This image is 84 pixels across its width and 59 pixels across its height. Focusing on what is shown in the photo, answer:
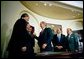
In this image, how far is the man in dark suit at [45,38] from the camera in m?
2.50

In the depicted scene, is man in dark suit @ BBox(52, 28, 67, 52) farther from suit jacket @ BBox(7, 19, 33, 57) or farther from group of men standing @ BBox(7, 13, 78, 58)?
suit jacket @ BBox(7, 19, 33, 57)

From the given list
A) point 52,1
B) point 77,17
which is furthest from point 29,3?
point 77,17

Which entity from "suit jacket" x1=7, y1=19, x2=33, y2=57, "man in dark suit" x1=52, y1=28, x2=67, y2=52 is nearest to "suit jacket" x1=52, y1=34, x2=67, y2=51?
"man in dark suit" x1=52, y1=28, x2=67, y2=52

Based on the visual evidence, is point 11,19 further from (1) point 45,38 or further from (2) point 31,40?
(1) point 45,38

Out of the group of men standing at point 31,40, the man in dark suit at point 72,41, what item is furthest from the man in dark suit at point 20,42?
the man in dark suit at point 72,41

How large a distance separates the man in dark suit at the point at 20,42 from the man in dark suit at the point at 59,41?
37cm

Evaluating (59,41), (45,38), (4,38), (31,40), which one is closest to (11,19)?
(4,38)

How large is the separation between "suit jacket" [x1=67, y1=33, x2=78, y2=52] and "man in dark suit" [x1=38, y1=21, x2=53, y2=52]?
0.30 metres

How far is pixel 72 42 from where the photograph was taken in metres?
2.63

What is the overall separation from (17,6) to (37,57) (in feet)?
2.55

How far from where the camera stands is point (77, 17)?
2695 millimetres

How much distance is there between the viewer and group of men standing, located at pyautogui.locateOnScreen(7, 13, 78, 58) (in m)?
2.38

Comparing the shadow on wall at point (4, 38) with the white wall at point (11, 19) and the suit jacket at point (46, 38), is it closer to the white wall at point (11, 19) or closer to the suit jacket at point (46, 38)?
the white wall at point (11, 19)

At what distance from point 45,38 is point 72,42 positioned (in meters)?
0.43
